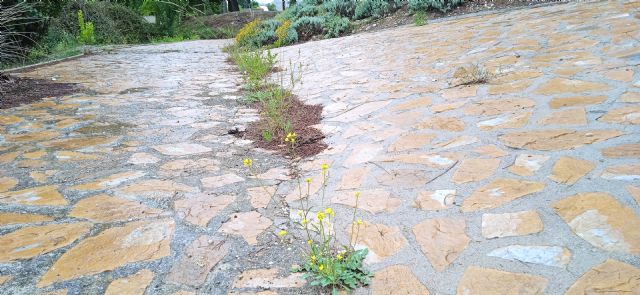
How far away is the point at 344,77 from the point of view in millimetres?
4992

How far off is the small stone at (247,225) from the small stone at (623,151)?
5.60 feet

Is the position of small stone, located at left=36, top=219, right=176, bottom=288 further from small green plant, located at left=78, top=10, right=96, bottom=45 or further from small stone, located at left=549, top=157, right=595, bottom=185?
small green plant, located at left=78, top=10, right=96, bottom=45

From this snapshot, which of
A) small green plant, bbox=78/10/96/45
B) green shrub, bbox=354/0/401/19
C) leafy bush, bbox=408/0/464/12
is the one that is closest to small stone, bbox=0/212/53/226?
leafy bush, bbox=408/0/464/12

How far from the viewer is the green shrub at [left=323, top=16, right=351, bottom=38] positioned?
945 centimetres

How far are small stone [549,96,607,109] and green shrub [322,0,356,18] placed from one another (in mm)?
8152

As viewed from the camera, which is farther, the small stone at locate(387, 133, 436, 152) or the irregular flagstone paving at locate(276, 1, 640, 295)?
the small stone at locate(387, 133, 436, 152)

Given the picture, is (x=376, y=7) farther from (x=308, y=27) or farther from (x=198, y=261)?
(x=198, y=261)

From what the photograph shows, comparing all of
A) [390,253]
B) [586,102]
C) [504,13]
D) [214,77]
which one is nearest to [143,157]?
[390,253]

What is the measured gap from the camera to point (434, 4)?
8.66m

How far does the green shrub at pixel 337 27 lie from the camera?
945 centimetres

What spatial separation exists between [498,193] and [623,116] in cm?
111

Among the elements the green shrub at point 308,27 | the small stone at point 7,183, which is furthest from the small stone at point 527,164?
the green shrub at point 308,27

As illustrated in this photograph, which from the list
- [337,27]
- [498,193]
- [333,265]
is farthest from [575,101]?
[337,27]

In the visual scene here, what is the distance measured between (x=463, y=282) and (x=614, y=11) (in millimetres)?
5452
